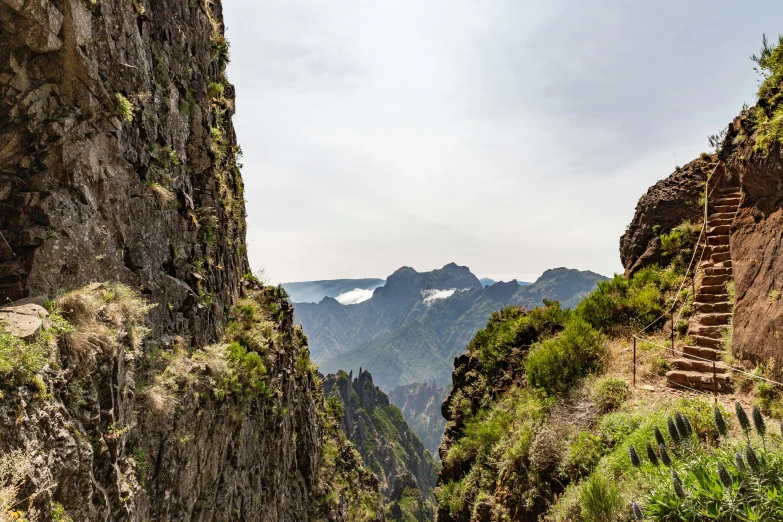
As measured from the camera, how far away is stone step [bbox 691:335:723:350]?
883 centimetres

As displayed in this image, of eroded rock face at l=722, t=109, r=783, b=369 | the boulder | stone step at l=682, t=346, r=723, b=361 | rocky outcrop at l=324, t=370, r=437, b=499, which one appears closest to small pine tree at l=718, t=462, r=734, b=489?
eroded rock face at l=722, t=109, r=783, b=369

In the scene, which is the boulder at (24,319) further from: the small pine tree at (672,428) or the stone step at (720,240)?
the stone step at (720,240)

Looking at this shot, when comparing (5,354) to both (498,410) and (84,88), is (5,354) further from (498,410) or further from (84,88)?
(498,410)

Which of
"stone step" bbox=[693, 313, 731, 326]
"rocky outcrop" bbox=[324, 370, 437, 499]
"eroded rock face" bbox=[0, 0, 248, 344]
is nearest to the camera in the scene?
"eroded rock face" bbox=[0, 0, 248, 344]

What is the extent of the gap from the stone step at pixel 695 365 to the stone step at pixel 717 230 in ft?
17.4

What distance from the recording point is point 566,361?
10859 millimetres

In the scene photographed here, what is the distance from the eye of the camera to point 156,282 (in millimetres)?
8664

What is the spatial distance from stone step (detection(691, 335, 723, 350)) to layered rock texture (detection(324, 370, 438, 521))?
85234 millimetres

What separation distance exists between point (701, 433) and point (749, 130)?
7.75m

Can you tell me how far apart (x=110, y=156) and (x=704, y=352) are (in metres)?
13.9

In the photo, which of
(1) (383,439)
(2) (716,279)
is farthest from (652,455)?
(1) (383,439)

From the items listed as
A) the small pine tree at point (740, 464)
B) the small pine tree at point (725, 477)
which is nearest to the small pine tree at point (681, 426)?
the small pine tree at point (740, 464)

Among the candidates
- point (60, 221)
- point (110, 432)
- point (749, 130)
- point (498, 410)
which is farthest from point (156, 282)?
point (749, 130)

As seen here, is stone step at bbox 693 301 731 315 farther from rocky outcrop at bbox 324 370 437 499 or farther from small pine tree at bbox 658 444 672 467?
rocky outcrop at bbox 324 370 437 499
